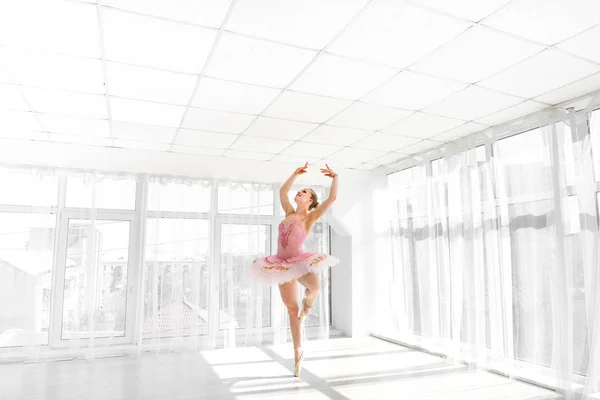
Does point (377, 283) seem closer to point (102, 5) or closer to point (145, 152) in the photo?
point (145, 152)

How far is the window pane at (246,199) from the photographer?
621 cm

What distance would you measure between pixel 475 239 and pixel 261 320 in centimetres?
313

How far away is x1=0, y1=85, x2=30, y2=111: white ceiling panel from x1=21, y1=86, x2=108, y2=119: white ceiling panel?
0.19 ft

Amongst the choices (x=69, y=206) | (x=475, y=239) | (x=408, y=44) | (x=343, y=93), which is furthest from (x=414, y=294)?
(x=69, y=206)

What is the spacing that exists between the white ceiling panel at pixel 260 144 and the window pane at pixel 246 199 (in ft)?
2.77

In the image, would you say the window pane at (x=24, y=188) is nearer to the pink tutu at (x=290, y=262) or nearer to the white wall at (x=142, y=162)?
the white wall at (x=142, y=162)

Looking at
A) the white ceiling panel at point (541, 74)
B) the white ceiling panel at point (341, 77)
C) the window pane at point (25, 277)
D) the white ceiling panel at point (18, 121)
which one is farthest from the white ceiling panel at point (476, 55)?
the window pane at point (25, 277)

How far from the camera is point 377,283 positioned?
6.67 m

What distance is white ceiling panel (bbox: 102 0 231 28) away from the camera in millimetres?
2400

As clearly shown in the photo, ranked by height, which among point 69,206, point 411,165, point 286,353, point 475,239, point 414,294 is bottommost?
point 286,353

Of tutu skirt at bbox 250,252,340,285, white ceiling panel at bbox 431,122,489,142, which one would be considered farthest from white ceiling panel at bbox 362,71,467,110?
tutu skirt at bbox 250,252,340,285

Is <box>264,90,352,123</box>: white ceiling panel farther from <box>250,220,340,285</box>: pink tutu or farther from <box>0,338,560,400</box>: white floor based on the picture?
<box>0,338,560,400</box>: white floor

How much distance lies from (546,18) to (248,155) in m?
4.05

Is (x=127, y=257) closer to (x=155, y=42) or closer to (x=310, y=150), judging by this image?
(x=310, y=150)
